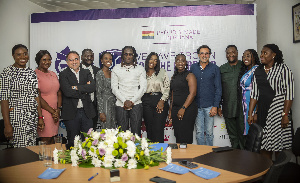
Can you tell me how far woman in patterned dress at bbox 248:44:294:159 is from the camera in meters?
3.44

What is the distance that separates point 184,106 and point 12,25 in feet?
11.1

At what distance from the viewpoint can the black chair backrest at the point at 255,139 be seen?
7.41ft

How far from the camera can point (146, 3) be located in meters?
6.06

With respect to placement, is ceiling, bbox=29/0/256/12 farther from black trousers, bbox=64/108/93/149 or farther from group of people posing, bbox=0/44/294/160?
Answer: black trousers, bbox=64/108/93/149

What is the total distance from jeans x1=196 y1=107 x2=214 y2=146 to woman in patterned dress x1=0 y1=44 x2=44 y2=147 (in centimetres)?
229

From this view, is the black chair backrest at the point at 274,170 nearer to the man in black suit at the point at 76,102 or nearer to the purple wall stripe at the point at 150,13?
the man in black suit at the point at 76,102

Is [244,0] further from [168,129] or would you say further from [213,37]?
[168,129]

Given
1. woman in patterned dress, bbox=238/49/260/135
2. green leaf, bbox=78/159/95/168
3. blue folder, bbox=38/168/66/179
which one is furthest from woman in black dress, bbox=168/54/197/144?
blue folder, bbox=38/168/66/179

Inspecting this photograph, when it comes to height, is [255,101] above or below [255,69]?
below

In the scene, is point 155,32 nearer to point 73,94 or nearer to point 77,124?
point 73,94

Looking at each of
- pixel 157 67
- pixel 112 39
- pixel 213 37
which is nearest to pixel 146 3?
pixel 112 39

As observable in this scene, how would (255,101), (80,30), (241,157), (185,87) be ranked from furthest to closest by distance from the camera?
1. (80,30)
2. (185,87)
3. (255,101)
4. (241,157)

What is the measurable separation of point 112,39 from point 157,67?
48.1 inches

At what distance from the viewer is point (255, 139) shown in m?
2.30
